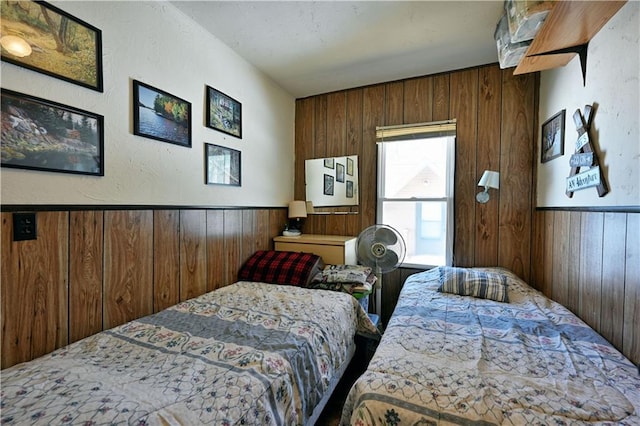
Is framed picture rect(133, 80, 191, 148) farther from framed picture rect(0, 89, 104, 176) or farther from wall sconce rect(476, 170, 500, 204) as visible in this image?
wall sconce rect(476, 170, 500, 204)

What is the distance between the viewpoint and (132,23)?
1.54m

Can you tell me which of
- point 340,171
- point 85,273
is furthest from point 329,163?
point 85,273

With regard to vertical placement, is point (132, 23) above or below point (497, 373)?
above

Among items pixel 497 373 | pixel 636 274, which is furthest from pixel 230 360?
pixel 636 274

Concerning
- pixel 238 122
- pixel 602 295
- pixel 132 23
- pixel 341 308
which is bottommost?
pixel 341 308

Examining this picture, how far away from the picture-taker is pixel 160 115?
1694 mm

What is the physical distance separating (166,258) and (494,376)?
183cm

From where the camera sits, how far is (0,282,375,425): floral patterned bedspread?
0.82 metres

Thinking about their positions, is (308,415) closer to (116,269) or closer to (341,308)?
(341,308)

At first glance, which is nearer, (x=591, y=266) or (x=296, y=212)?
(x=591, y=266)

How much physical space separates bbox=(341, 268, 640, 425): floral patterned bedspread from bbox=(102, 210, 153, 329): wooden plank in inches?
51.5

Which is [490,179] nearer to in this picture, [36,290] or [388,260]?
[388,260]

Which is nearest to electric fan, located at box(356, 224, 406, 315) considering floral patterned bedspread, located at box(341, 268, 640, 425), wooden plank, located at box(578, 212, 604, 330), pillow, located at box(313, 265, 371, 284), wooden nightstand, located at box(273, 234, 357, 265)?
pillow, located at box(313, 265, 371, 284)

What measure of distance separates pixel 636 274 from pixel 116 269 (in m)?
2.52
